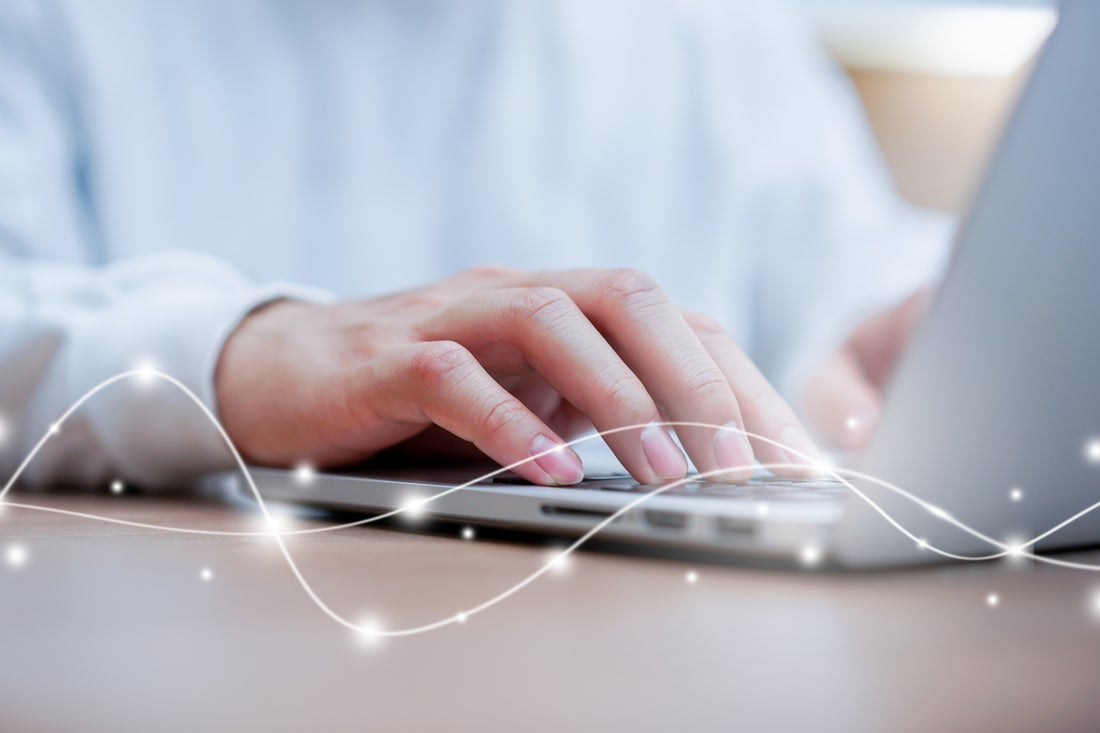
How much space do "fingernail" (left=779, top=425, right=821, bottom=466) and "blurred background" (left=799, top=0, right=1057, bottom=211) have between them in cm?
175

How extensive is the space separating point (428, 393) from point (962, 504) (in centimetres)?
29

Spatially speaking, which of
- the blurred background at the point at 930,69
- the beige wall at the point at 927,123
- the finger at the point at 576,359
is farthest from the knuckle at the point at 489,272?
the beige wall at the point at 927,123

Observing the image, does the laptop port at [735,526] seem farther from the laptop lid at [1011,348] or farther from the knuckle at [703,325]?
the knuckle at [703,325]

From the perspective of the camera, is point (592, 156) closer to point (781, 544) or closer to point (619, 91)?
point (619, 91)

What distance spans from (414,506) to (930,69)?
7.42 ft

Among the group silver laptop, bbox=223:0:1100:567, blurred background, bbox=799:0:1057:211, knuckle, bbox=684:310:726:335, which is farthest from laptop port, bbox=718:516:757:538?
blurred background, bbox=799:0:1057:211

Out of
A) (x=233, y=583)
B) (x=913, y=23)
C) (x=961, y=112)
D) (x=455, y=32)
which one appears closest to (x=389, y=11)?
(x=455, y=32)

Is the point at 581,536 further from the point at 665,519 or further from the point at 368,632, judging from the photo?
the point at 368,632

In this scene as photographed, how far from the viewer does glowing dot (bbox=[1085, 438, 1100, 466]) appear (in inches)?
14.7

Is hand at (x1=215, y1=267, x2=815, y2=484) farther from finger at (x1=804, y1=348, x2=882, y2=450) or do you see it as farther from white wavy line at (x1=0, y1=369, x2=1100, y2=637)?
finger at (x1=804, y1=348, x2=882, y2=450)

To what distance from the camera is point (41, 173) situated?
1.02 meters

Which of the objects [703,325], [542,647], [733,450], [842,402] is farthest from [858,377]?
[542,647]

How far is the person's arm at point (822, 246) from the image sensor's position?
93cm

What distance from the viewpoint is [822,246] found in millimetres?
1377
